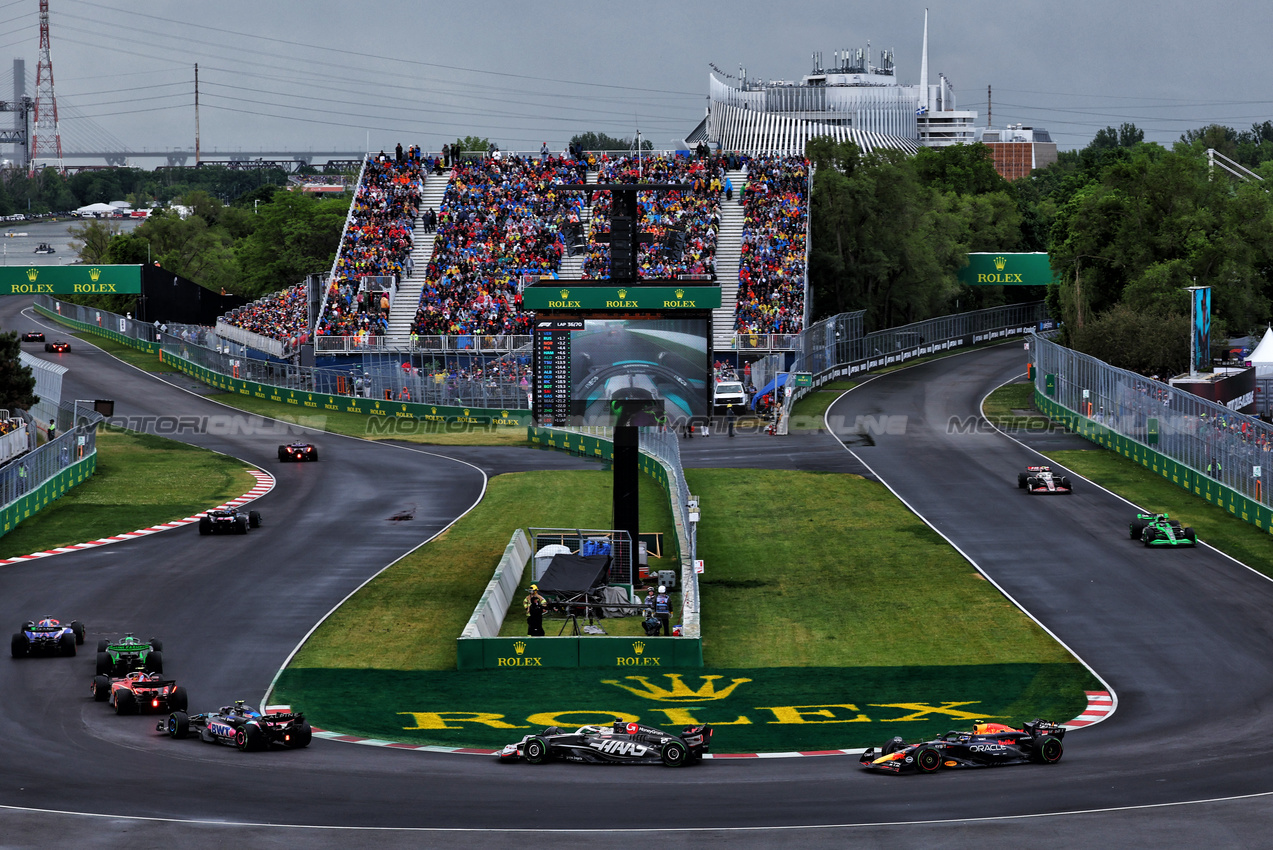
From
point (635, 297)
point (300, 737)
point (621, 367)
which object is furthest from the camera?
point (621, 367)

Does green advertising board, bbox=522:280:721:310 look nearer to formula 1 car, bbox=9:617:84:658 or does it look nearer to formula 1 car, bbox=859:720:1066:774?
formula 1 car, bbox=9:617:84:658

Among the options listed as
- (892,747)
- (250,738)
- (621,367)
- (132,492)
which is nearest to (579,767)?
(892,747)

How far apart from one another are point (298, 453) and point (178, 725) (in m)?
37.1

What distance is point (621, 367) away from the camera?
38344mm

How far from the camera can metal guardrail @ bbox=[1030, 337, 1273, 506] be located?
4897 centimetres

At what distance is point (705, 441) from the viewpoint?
222ft

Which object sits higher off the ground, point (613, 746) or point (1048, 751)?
point (1048, 751)

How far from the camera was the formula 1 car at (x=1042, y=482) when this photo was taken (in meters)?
54.0

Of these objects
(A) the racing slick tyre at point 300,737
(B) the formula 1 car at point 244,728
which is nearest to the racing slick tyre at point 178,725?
(B) the formula 1 car at point 244,728

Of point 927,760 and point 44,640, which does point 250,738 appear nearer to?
point 44,640

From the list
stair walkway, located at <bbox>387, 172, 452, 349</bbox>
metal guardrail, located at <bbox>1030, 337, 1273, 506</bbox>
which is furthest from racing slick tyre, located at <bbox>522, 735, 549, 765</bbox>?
stair walkway, located at <bbox>387, 172, 452, 349</bbox>

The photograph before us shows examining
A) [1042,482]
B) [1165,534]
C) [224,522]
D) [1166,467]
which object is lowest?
[224,522]

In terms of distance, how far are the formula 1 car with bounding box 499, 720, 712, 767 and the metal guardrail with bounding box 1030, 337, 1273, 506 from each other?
28.2 metres

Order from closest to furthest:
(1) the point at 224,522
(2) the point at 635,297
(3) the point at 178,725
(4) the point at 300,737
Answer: (4) the point at 300,737, (3) the point at 178,725, (2) the point at 635,297, (1) the point at 224,522
